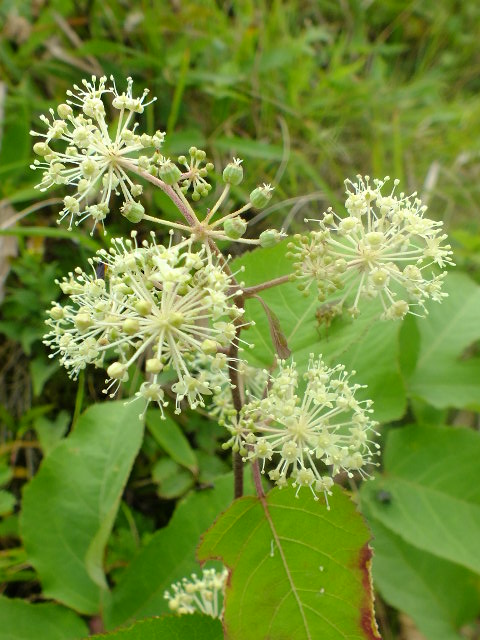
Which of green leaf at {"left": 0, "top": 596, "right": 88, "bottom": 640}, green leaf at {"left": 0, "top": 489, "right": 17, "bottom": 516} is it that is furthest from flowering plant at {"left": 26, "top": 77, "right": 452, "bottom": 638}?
green leaf at {"left": 0, "top": 489, "right": 17, "bottom": 516}

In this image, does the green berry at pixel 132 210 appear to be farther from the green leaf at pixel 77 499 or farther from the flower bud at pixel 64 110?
the green leaf at pixel 77 499

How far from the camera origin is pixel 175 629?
84.2 inches

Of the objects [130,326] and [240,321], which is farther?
[240,321]

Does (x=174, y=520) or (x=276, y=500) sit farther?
(x=174, y=520)

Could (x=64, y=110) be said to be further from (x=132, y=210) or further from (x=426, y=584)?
(x=426, y=584)

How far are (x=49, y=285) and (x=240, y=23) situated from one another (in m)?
2.80

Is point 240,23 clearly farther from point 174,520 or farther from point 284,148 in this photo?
point 174,520

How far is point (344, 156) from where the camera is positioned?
187 inches

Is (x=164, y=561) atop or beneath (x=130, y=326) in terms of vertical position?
beneath

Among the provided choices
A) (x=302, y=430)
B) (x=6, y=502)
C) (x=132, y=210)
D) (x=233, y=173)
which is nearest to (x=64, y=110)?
(x=132, y=210)

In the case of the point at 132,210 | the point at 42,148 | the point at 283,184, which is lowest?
the point at 132,210

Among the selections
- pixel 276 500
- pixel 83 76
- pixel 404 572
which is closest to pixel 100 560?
pixel 276 500

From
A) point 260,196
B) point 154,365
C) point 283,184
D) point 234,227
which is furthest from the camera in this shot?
point 283,184

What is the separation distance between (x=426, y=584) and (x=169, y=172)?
266 cm
